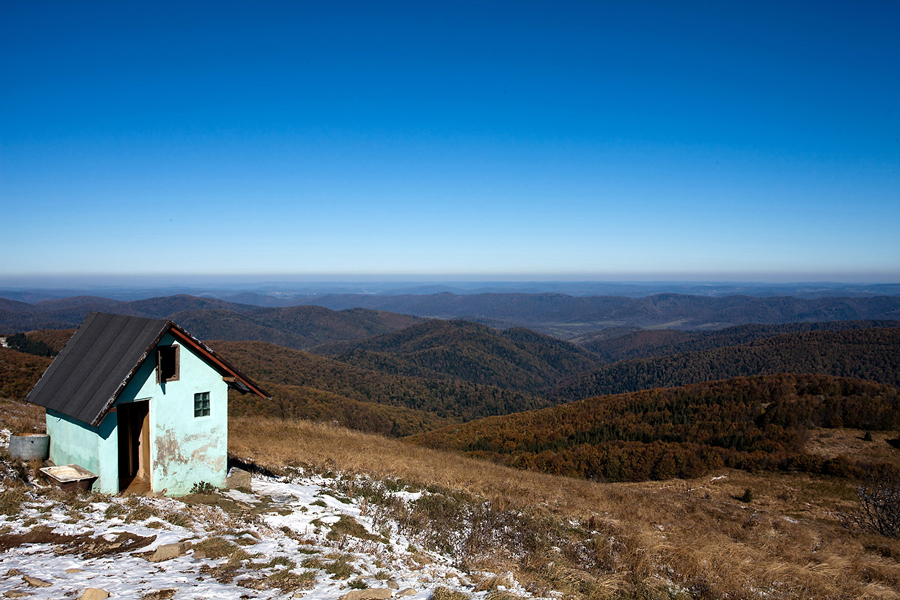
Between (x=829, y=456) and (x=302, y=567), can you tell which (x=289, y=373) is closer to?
(x=829, y=456)

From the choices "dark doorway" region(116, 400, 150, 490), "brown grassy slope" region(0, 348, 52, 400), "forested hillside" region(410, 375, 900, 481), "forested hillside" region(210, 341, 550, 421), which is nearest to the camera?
"dark doorway" region(116, 400, 150, 490)

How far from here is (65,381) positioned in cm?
1265

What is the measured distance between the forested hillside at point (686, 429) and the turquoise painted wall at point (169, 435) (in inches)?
1184

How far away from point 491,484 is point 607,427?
47748 millimetres

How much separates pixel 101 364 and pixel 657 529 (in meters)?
16.5

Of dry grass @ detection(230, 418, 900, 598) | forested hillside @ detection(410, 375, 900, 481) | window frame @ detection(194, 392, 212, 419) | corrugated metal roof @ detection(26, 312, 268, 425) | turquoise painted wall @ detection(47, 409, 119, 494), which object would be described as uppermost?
corrugated metal roof @ detection(26, 312, 268, 425)

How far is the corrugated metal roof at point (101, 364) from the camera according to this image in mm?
11031

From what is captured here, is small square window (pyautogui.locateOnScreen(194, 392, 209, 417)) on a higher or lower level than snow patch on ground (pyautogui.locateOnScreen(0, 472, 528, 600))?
higher

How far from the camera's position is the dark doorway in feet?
38.8

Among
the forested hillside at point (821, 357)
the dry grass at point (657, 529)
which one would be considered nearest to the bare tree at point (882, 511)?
the dry grass at point (657, 529)

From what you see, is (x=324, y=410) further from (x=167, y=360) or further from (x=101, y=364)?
(x=167, y=360)

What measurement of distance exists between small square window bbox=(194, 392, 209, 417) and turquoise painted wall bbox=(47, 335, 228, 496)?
4.4 inches

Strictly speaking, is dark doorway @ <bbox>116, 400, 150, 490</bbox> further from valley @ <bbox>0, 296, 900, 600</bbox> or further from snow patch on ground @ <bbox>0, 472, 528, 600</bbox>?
valley @ <bbox>0, 296, 900, 600</bbox>

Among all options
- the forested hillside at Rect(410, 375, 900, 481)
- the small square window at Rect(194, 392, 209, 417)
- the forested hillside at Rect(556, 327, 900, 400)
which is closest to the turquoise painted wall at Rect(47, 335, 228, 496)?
the small square window at Rect(194, 392, 209, 417)
